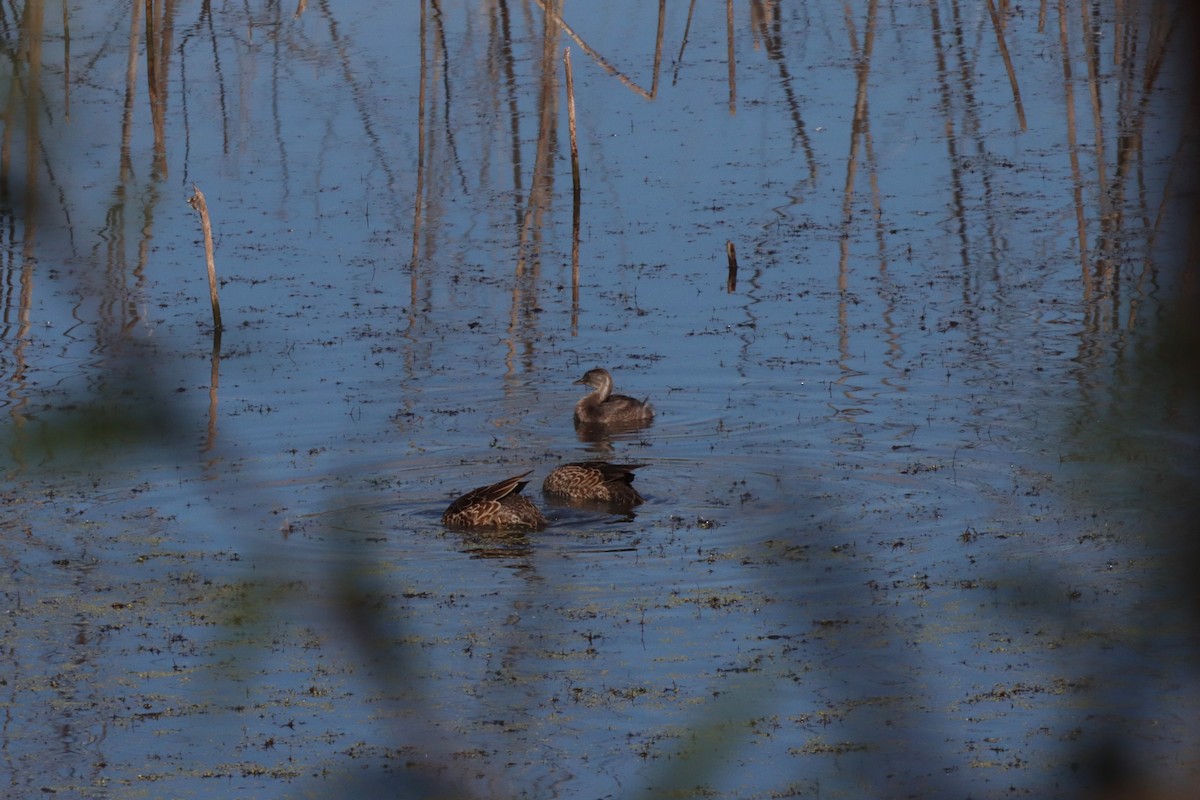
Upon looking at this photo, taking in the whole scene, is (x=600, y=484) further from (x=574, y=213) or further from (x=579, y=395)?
(x=574, y=213)

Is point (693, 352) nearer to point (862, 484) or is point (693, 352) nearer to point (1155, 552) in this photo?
point (862, 484)

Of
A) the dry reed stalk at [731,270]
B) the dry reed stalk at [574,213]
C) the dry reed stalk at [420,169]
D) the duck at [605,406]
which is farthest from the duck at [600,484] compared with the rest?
the dry reed stalk at [420,169]

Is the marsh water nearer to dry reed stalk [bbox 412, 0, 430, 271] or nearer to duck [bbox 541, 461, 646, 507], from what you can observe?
dry reed stalk [bbox 412, 0, 430, 271]

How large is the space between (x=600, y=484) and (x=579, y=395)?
2.55 metres

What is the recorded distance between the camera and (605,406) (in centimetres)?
1141

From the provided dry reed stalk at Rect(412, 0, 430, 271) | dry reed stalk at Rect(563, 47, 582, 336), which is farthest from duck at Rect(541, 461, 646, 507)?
dry reed stalk at Rect(412, 0, 430, 271)

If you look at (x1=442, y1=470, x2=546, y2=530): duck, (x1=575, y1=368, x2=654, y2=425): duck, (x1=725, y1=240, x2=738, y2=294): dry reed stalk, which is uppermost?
(x1=725, y1=240, x2=738, y2=294): dry reed stalk

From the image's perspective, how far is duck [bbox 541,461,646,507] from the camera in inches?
386

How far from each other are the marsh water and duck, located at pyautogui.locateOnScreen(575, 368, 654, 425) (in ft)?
0.57

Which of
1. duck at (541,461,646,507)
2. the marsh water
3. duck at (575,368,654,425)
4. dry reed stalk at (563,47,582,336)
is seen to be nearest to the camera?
the marsh water

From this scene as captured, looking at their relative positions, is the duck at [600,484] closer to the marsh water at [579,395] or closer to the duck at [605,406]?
the marsh water at [579,395]

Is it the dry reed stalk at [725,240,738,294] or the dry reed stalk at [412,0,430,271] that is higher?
the dry reed stalk at [412,0,430,271]

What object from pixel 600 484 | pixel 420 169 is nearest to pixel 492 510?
pixel 600 484

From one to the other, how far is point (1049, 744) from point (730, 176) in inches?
486
